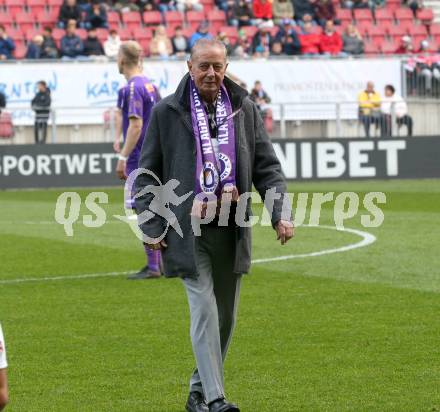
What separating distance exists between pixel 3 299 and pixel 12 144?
50.6 ft

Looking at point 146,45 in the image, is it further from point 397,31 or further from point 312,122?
point 397,31

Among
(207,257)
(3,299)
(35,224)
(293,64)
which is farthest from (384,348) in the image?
(293,64)

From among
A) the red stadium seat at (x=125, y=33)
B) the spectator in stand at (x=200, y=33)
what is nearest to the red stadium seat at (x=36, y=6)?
the red stadium seat at (x=125, y=33)

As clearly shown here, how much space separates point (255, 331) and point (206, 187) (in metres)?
2.88

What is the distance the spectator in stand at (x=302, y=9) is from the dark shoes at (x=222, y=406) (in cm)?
2706

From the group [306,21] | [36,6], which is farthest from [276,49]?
[36,6]

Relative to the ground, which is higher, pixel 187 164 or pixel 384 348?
pixel 187 164

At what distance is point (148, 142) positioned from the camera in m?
6.49

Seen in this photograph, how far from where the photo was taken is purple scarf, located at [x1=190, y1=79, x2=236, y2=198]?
630 centimetres

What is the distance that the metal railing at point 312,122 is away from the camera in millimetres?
26797

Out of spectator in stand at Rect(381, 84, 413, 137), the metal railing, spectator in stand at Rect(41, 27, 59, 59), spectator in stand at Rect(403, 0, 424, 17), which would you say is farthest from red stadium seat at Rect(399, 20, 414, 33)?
spectator in stand at Rect(41, 27, 59, 59)

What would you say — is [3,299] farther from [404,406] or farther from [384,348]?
[404,406]

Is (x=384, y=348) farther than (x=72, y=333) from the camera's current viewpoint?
No

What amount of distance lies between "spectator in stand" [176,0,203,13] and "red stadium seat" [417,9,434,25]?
20.9 ft
